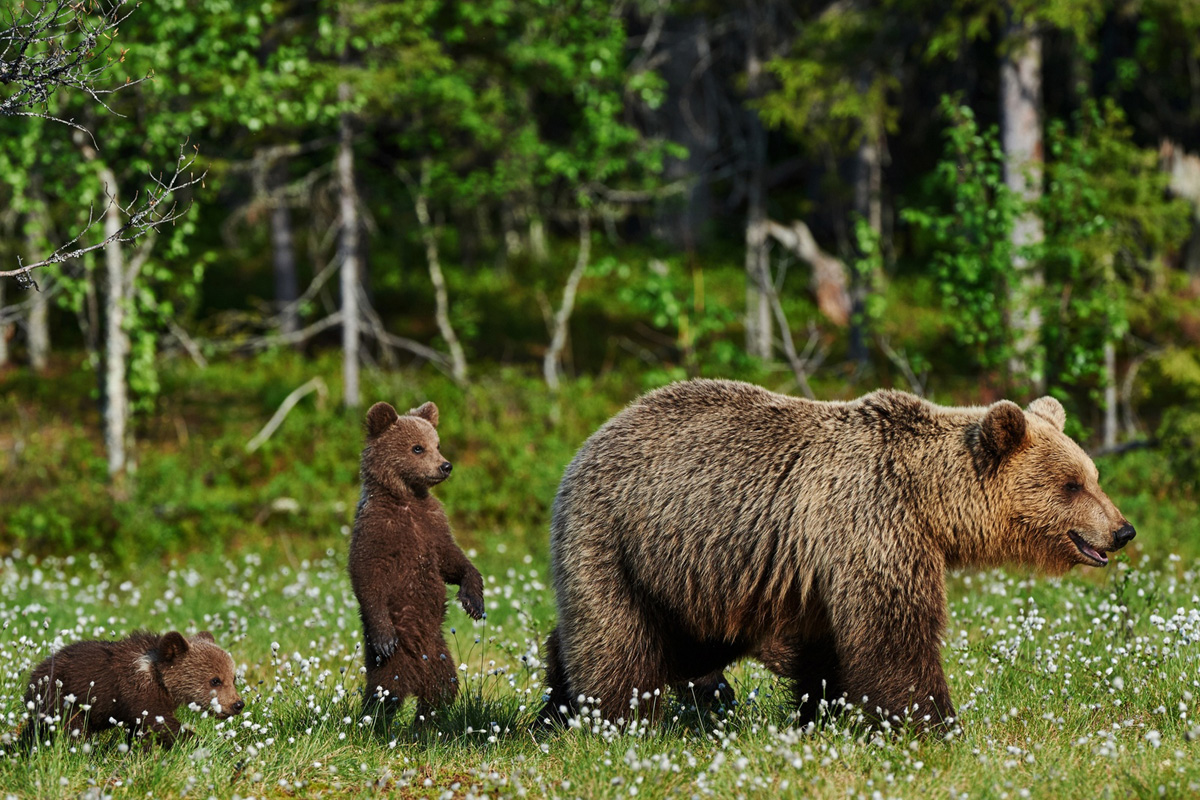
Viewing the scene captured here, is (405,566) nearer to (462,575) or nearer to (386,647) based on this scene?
(462,575)

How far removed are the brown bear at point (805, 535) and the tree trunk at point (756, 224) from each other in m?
12.9

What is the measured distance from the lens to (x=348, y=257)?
16.8 metres

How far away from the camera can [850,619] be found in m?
5.44

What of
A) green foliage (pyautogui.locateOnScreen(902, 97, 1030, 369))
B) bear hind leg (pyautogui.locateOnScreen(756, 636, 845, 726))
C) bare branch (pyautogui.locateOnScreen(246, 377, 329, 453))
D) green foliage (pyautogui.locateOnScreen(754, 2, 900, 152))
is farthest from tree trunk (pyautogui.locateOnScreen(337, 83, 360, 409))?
bear hind leg (pyautogui.locateOnScreen(756, 636, 845, 726))

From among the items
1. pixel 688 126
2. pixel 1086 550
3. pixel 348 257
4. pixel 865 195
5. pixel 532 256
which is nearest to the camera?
pixel 1086 550

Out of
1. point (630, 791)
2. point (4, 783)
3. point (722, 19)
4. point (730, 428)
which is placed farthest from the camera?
point (722, 19)

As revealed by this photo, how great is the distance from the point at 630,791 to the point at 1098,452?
898 centimetres

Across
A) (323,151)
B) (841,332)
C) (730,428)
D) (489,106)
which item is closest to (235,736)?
(730,428)

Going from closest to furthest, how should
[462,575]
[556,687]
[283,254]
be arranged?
[556,687], [462,575], [283,254]

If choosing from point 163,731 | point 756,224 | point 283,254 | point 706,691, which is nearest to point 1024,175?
point 756,224

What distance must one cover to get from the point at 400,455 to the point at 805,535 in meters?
2.19

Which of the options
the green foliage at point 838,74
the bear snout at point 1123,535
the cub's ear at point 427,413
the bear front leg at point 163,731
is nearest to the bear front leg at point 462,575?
the cub's ear at point 427,413

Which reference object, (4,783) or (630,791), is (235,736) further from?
(630,791)

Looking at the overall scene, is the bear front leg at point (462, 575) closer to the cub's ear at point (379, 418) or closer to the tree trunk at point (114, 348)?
the cub's ear at point (379, 418)
